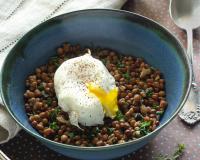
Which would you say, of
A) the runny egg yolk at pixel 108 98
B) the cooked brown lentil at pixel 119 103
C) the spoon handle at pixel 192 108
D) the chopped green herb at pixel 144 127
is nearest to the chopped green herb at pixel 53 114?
the cooked brown lentil at pixel 119 103

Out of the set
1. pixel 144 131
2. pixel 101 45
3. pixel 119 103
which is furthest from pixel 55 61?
pixel 144 131

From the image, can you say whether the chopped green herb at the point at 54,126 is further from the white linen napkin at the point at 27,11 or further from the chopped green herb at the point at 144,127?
the white linen napkin at the point at 27,11

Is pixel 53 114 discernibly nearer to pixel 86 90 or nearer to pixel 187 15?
pixel 86 90

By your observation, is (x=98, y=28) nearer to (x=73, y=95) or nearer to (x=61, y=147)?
(x=73, y=95)

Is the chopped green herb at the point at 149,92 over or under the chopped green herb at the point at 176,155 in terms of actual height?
over

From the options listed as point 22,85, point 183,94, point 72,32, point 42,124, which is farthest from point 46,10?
point 183,94

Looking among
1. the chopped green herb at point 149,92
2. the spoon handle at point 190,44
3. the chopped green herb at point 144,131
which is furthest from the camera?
the spoon handle at point 190,44
